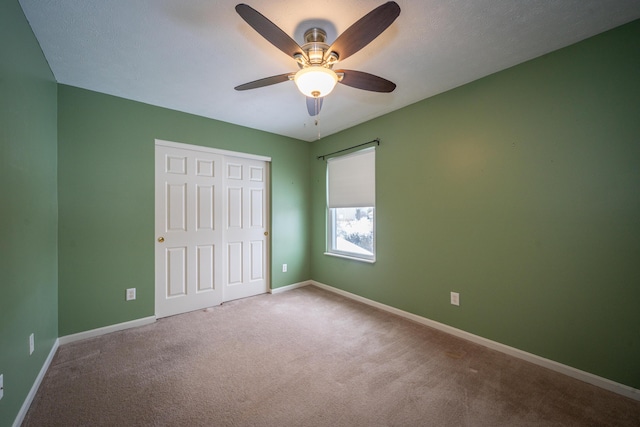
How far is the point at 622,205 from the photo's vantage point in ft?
5.78

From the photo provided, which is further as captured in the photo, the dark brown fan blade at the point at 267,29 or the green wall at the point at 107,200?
→ the green wall at the point at 107,200

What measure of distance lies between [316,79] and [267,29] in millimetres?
389

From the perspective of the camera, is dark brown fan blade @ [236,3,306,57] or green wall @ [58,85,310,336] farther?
green wall @ [58,85,310,336]

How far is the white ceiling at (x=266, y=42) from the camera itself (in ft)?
5.23

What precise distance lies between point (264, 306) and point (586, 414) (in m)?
3.05

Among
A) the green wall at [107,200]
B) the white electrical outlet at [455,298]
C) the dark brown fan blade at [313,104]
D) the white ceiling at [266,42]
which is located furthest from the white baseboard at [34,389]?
the white electrical outlet at [455,298]

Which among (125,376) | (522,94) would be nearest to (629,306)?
(522,94)

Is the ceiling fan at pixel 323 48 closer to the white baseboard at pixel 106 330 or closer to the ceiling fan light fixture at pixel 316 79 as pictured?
the ceiling fan light fixture at pixel 316 79

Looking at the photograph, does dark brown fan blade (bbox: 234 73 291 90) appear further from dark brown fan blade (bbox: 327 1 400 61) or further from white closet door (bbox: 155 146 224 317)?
white closet door (bbox: 155 146 224 317)

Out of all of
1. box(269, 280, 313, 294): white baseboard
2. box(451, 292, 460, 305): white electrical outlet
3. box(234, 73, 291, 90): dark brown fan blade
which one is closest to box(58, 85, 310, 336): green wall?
box(269, 280, 313, 294): white baseboard

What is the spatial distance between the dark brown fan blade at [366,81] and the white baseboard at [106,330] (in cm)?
327

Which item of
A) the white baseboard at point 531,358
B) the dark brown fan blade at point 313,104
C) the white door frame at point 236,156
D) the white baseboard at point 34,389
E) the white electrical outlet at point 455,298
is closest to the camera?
the white baseboard at point 34,389

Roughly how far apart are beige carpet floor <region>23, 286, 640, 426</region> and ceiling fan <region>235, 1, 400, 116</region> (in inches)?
83.2

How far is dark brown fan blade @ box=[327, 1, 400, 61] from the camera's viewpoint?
1249 mm
